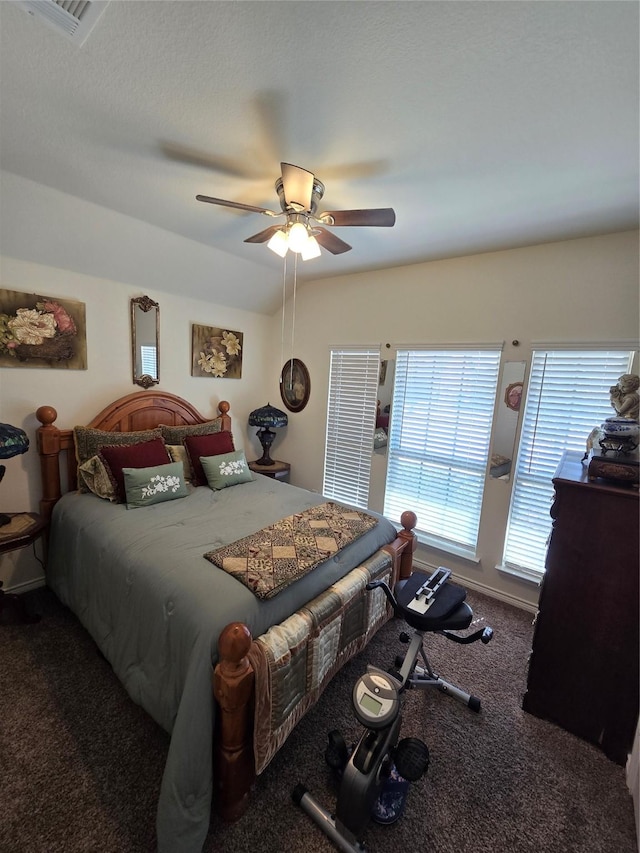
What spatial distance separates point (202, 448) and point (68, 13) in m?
2.38

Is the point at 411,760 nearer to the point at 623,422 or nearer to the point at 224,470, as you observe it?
the point at 623,422

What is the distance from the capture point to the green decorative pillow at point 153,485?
2.25 meters

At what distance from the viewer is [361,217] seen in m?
1.60

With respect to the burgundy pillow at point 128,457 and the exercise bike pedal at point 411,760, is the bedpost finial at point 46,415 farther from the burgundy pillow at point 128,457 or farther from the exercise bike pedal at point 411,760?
the exercise bike pedal at point 411,760

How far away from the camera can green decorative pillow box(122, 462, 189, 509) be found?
225cm

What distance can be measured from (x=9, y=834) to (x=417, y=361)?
336cm

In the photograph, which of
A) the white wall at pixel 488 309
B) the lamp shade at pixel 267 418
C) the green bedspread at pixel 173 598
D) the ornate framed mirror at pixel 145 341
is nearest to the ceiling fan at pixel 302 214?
the white wall at pixel 488 309

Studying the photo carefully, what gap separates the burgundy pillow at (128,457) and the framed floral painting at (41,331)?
29.6 inches

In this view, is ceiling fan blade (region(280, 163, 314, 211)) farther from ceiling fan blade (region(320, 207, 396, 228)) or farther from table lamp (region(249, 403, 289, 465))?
table lamp (region(249, 403, 289, 465))

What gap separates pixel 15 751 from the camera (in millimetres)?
1442

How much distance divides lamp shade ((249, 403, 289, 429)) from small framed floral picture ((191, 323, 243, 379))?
49cm

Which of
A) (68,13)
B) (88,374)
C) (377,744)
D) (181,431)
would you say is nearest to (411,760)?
(377,744)

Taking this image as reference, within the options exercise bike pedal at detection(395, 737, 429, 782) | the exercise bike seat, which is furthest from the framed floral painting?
exercise bike pedal at detection(395, 737, 429, 782)

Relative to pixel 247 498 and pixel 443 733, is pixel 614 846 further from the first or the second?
pixel 247 498
